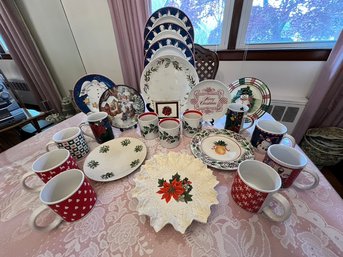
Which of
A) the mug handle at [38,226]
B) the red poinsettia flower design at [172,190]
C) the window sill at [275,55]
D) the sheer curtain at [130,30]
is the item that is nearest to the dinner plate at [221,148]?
the red poinsettia flower design at [172,190]

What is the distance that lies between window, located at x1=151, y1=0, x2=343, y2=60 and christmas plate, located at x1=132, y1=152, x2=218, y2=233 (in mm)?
1144

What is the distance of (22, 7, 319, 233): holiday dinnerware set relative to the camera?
362mm

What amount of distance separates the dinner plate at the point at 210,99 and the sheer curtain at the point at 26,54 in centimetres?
179

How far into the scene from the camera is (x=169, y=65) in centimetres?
65

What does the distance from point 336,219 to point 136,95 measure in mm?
727

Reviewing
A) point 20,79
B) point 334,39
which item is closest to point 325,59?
point 334,39

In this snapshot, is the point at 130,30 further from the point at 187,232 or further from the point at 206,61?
the point at 187,232

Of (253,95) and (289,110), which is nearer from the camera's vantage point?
(253,95)

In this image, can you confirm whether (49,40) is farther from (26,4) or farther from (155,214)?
(155,214)

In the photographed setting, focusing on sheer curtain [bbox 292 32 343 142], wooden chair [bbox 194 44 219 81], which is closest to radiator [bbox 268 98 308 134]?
sheer curtain [bbox 292 32 343 142]

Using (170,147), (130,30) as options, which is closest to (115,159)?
(170,147)

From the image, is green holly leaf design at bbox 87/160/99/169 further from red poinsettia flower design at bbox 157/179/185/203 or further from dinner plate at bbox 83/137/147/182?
red poinsettia flower design at bbox 157/179/185/203

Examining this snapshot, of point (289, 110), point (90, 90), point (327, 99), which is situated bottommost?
point (289, 110)

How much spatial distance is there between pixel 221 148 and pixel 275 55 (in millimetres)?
1077
